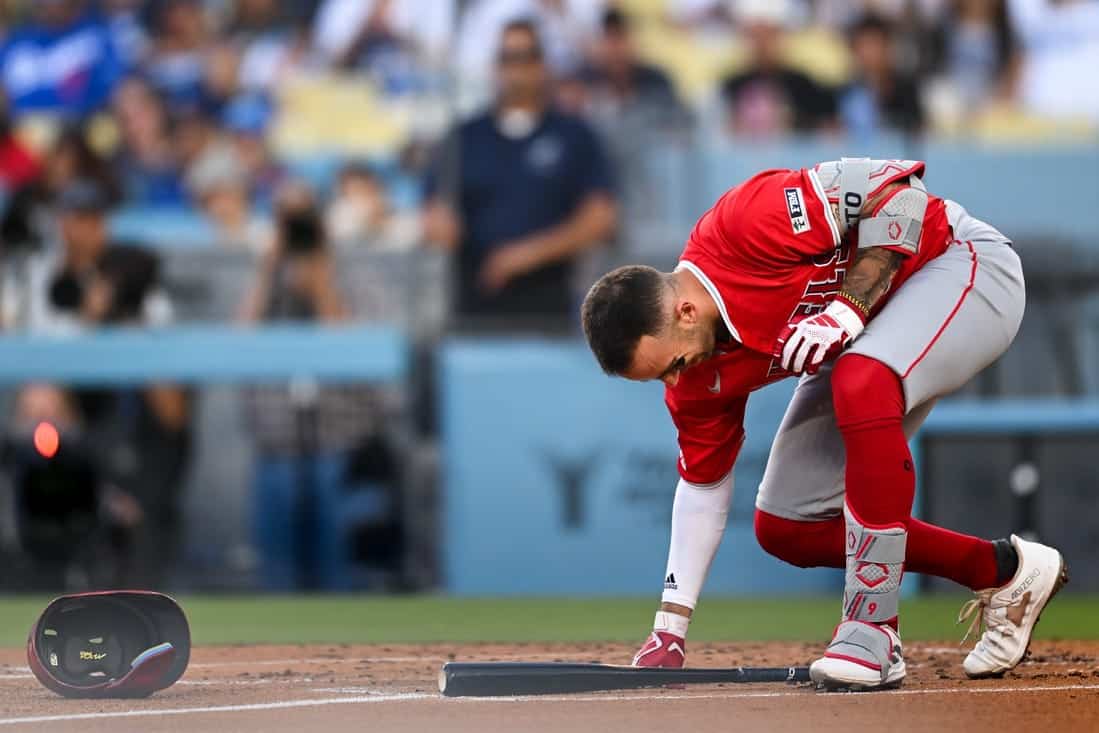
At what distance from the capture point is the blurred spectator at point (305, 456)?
971 cm

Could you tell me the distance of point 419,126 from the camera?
11523 mm

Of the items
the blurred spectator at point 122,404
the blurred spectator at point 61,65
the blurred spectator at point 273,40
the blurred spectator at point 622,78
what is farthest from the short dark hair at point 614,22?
the blurred spectator at point 61,65

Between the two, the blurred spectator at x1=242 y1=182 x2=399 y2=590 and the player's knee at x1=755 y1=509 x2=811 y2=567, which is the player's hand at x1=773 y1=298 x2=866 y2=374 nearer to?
the player's knee at x1=755 y1=509 x2=811 y2=567

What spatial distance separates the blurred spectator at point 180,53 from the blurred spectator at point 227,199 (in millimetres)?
886

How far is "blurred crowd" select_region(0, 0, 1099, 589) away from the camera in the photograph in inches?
378

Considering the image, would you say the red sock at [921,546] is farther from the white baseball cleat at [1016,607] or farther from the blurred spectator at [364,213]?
the blurred spectator at [364,213]

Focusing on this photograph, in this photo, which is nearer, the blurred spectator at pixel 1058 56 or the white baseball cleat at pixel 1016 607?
the white baseball cleat at pixel 1016 607

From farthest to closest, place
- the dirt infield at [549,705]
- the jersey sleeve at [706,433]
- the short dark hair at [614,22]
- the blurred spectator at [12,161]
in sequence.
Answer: the blurred spectator at [12,161] < the short dark hair at [614,22] < the jersey sleeve at [706,433] < the dirt infield at [549,705]

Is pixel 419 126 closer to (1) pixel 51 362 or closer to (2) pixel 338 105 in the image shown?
(2) pixel 338 105

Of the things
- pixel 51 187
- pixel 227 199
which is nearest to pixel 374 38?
pixel 227 199

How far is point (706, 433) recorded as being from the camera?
4.79 metres

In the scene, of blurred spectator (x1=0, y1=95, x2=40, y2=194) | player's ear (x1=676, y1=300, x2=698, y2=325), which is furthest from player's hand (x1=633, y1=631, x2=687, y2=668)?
blurred spectator (x1=0, y1=95, x2=40, y2=194)

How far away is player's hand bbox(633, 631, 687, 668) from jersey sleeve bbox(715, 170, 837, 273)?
115 centimetres

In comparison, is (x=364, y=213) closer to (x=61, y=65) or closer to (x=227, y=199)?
(x=227, y=199)
